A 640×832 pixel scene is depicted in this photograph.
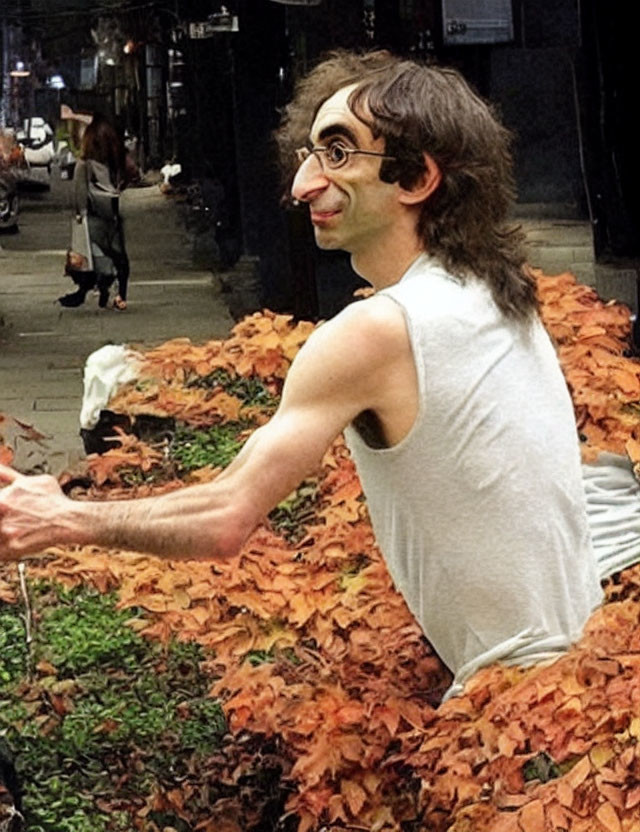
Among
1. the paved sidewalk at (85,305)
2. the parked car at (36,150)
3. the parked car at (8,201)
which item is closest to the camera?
the parked car at (36,150)

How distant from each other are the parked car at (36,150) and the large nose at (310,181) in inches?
196

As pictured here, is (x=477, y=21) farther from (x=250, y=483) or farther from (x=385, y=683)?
(x=250, y=483)

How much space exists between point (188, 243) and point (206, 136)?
648mm

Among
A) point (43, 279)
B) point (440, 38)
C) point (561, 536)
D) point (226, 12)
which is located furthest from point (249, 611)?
point (226, 12)

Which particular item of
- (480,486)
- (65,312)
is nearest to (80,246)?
(65,312)

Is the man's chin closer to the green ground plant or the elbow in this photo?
the elbow

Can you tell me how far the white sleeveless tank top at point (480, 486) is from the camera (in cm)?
324

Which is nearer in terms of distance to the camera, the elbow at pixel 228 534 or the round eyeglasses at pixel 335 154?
the elbow at pixel 228 534

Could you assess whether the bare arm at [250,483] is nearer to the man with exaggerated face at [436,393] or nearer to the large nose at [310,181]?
the man with exaggerated face at [436,393]

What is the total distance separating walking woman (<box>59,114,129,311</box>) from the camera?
28.5ft

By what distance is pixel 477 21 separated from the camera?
27.2ft

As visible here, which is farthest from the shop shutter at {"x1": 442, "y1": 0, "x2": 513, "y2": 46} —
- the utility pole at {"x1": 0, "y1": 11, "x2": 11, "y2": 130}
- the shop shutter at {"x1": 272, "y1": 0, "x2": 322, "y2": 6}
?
the utility pole at {"x1": 0, "y1": 11, "x2": 11, "y2": 130}

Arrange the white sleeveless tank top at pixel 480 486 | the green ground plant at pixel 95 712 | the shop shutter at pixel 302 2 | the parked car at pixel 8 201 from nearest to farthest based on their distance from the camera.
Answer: the white sleeveless tank top at pixel 480 486, the green ground plant at pixel 95 712, the parked car at pixel 8 201, the shop shutter at pixel 302 2

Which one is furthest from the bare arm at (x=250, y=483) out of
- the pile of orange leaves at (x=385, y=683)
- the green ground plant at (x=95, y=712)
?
the green ground plant at (x=95, y=712)
